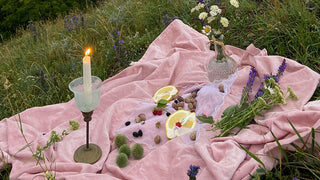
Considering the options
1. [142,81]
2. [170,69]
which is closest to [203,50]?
[170,69]

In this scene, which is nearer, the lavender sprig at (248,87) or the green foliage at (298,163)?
the green foliage at (298,163)

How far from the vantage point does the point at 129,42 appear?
4574 millimetres

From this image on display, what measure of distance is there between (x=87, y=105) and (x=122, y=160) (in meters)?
0.53

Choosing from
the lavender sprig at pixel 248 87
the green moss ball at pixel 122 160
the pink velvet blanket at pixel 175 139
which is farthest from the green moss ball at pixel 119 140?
the lavender sprig at pixel 248 87

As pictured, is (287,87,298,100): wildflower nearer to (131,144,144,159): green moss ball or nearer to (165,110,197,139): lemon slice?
(165,110,197,139): lemon slice

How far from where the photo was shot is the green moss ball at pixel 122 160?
255cm

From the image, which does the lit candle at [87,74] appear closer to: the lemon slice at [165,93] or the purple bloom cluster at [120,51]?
the lemon slice at [165,93]

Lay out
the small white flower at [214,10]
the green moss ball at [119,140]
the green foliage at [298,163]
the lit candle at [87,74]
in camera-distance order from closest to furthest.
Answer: the green foliage at [298,163] → the lit candle at [87,74] → the green moss ball at [119,140] → the small white flower at [214,10]

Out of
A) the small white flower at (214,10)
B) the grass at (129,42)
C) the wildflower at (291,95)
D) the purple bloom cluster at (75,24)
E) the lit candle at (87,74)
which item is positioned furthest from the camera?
the purple bloom cluster at (75,24)

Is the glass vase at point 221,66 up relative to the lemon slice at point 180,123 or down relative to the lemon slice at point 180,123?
up

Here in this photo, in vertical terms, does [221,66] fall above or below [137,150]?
above

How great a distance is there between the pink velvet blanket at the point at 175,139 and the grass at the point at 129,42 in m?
0.38

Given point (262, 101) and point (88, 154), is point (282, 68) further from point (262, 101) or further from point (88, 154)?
point (88, 154)

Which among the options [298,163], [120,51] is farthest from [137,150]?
[120,51]
